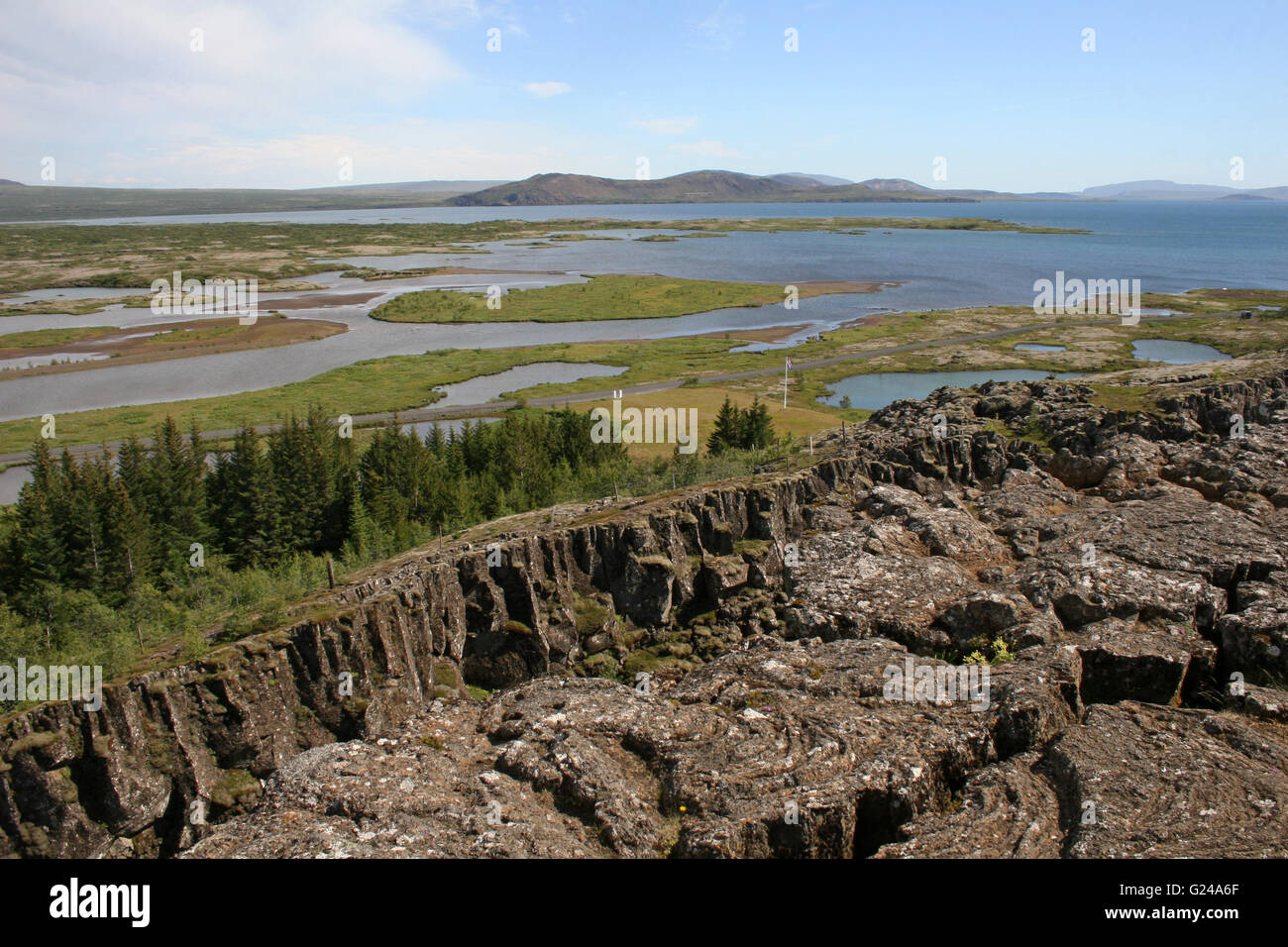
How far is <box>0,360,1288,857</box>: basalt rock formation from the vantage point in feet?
59.3

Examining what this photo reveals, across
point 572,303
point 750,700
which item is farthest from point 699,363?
point 750,700

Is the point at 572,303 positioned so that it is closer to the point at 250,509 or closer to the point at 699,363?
the point at 699,363

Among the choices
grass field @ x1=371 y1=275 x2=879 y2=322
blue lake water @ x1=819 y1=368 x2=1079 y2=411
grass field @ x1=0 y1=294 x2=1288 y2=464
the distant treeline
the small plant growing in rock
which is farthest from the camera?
grass field @ x1=371 y1=275 x2=879 y2=322

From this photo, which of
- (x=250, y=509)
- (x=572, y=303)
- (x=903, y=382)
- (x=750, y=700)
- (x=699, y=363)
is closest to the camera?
(x=750, y=700)

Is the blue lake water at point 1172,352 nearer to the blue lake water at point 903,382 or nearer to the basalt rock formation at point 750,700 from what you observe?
the blue lake water at point 903,382

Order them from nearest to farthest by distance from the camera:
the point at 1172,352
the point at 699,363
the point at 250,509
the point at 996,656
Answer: the point at 996,656
the point at 250,509
the point at 699,363
the point at 1172,352

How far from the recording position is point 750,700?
23594 mm

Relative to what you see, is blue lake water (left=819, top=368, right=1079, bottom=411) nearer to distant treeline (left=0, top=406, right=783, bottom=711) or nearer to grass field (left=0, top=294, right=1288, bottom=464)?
grass field (left=0, top=294, right=1288, bottom=464)

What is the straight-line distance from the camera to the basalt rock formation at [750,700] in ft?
59.3

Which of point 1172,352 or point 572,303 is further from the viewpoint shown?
point 572,303

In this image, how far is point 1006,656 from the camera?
25.0 metres

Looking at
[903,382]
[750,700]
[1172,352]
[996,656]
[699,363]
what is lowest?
[750,700]

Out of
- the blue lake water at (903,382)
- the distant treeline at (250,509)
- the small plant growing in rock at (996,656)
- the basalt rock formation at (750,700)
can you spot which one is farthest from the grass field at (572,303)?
the small plant growing in rock at (996,656)

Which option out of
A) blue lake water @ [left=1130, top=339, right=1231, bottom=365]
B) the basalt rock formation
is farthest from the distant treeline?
blue lake water @ [left=1130, top=339, right=1231, bottom=365]
